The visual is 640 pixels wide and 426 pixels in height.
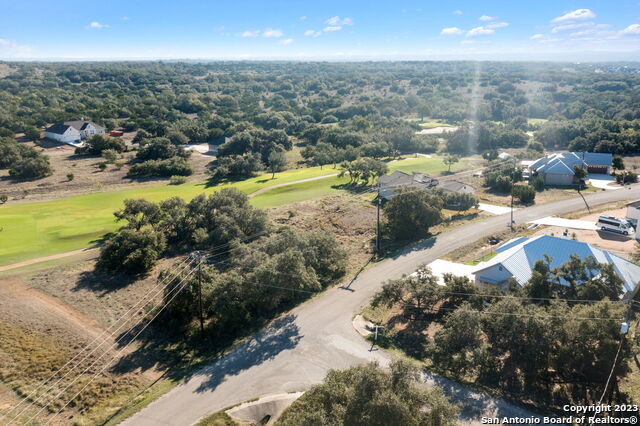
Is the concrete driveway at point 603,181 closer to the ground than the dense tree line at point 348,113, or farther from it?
closer to the ground

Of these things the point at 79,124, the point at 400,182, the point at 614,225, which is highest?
the point at 79,124

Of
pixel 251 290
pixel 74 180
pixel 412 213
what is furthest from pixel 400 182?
pixel 74 180

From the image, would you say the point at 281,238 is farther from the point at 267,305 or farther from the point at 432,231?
the point at 432,231

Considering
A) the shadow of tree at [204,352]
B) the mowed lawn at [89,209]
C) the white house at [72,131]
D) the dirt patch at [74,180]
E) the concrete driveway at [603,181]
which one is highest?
the white house at [72,131]

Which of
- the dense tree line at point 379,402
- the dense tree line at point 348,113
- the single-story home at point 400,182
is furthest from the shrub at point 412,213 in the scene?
the dense tree line at point 348,113

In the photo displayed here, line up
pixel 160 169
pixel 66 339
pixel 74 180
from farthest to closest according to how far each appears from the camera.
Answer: pixel 160 169, pixel 74 180, pixel 66 339

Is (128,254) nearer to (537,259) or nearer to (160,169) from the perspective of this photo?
(537,259)

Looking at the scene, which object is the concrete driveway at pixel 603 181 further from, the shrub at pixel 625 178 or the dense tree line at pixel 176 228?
the dense tree line at pixel 176 228
